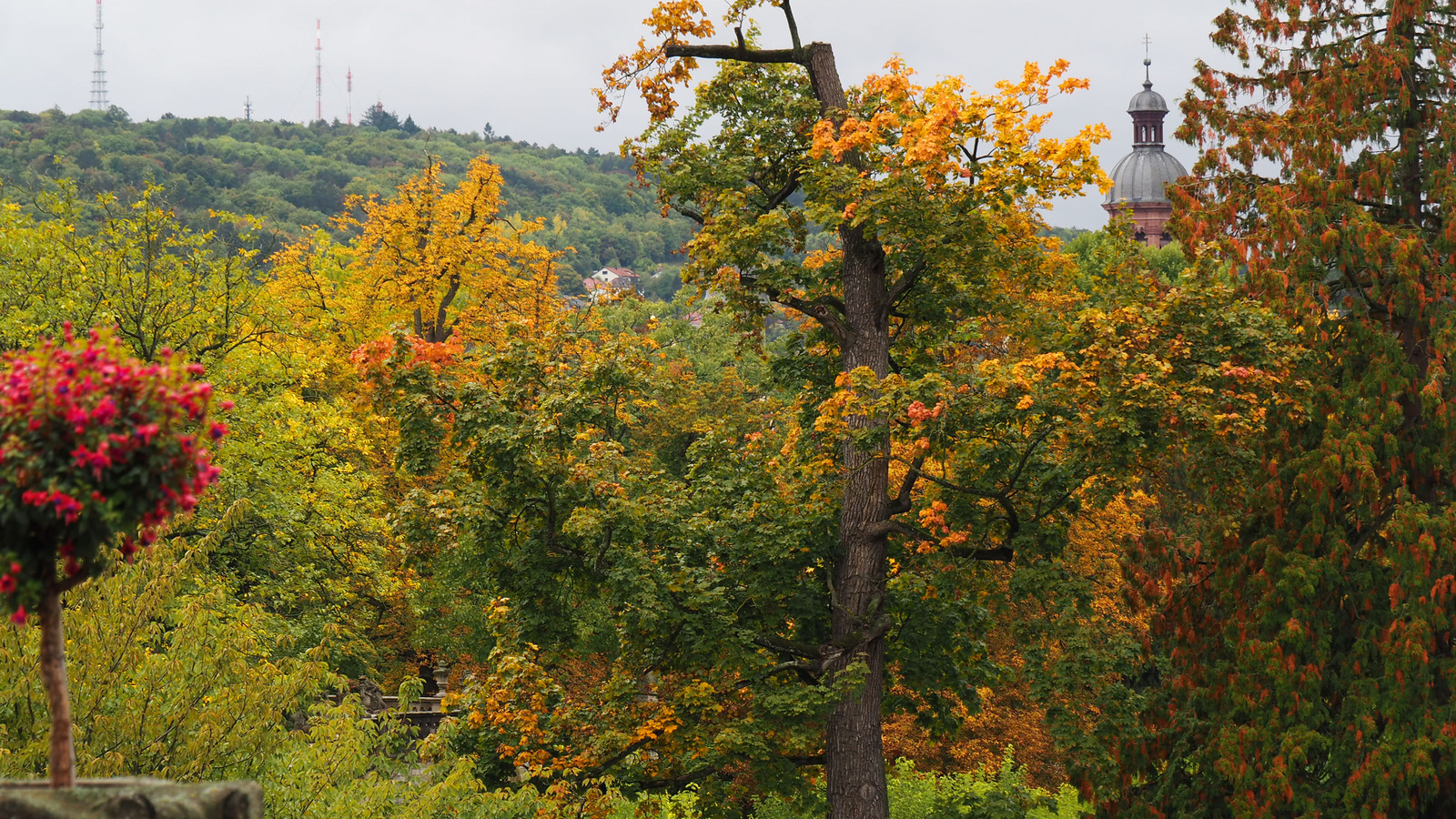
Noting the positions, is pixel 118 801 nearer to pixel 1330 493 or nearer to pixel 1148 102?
pixel 1330 493

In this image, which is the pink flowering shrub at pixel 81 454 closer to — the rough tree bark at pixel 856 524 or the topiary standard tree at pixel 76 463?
the topiary standard tree at pixel 76 463

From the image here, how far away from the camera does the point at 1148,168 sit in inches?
2571

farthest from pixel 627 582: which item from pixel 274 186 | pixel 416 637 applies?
pixel 274 186

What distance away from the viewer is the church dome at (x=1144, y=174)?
64.4 m

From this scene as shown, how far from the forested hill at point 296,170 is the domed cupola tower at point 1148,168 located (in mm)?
31956

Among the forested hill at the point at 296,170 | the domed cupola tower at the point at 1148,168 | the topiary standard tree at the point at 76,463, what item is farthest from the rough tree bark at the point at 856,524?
the forested hill at the point at 296,170

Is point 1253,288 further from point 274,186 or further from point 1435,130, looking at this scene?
point 274,186

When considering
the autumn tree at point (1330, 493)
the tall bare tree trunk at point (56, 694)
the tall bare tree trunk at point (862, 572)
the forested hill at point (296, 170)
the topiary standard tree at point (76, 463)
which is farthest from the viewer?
the forested hill at point (296, 170)

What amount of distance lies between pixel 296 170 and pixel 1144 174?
75027 millimetres

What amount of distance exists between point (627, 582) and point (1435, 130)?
424 inches

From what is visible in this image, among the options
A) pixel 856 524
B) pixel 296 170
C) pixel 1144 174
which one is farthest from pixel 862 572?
pixel 296 170

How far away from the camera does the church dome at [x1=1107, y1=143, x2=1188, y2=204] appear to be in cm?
6438

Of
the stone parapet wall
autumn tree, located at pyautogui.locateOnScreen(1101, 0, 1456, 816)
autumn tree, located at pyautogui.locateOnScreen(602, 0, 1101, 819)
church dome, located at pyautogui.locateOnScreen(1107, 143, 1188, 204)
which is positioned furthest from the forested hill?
the stone parapet wall

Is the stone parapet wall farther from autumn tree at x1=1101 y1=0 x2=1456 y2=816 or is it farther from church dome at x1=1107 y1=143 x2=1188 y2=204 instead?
church dome at x1=1107 y1=143 x2=1188 y2=204
